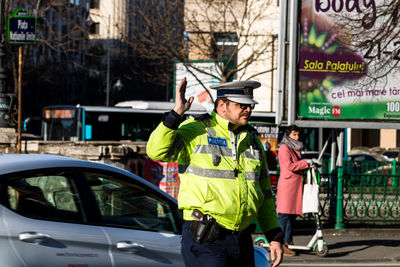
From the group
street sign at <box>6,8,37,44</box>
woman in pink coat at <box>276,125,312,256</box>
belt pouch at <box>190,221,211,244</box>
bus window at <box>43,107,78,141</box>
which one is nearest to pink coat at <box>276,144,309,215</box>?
woman in pink coat at <box>276,125,312,256</box>

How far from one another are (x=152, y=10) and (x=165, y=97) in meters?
47.7

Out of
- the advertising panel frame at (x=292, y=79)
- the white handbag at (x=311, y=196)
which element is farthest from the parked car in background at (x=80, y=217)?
the advertising panel frame at (x=292, y=79)

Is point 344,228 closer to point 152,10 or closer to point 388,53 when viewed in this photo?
point 388,53

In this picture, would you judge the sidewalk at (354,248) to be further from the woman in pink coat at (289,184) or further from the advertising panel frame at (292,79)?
the advertising panel frame at (292,79)

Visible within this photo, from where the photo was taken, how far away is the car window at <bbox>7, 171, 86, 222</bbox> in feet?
15.4

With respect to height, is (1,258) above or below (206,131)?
below

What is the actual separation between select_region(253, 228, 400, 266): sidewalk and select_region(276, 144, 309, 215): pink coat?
69 centimetres

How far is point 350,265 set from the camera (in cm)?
973

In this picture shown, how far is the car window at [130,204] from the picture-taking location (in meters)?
5.11

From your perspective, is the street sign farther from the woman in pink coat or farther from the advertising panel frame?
the woman in pink coat

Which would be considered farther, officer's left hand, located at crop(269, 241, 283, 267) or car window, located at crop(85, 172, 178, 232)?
car window, located at crop(85, 172, 178, 232)

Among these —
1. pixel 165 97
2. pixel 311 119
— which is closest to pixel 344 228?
pixel 311 119

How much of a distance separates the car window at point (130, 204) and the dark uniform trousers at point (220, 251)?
105cm

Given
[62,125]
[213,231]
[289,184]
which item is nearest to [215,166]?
[213,231]
